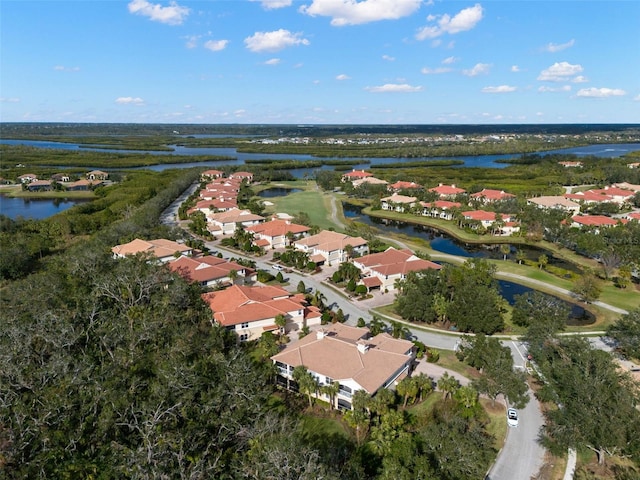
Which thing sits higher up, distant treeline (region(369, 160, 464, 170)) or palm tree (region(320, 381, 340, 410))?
distant treeline (region(369, 160, 464, 170))

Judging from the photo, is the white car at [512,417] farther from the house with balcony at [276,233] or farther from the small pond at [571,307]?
the house with balcony at [276,233]

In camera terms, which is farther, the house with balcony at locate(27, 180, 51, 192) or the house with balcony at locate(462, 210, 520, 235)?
the house with balcony at locate(27, 180, 51, 192)

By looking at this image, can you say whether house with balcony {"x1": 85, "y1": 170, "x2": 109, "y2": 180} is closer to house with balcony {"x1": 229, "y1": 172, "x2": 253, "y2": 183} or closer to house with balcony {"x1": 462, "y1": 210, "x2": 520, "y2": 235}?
house with balcony {"x1": 229, "y1": 172, "x2": 253, "y2": 183}

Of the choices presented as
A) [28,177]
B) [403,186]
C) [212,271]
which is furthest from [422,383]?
[28,177]

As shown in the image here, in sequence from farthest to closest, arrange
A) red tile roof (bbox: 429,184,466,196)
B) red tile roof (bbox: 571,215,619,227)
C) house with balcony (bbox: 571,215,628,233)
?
red tile roof (bbox: 429,184,466,196) → red tile roof (bbox: 571,215,619,227) → house with balcony (bbox: 571,215,628,233)

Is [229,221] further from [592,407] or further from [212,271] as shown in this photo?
[592,407]

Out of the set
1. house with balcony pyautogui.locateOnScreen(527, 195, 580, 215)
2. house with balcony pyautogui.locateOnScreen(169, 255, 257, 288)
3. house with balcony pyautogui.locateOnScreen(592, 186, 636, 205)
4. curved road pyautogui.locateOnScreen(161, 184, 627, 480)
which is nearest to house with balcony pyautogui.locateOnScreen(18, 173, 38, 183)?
curved road pyautogui.locateOnScreen(161, 184, 627, 480)
